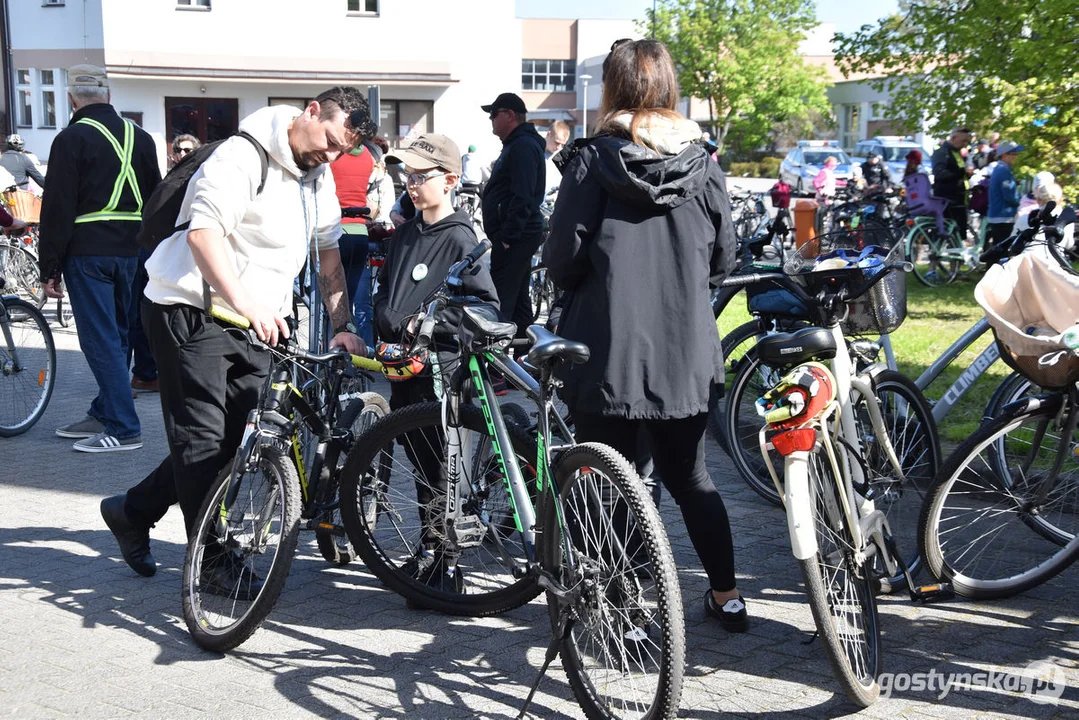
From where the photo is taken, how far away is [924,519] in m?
4.43

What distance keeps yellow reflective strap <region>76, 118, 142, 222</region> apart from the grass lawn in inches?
149

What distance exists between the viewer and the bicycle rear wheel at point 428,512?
4.23 metres

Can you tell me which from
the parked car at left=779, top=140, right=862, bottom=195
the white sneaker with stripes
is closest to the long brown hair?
the white sneaker with stripes

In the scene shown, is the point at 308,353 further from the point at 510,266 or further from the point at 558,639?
the point at 510,266

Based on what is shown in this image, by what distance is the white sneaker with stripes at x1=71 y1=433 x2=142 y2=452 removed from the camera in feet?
23.8

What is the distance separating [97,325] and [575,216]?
4438 mm

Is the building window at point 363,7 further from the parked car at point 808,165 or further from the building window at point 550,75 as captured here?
the building window at point 550,75

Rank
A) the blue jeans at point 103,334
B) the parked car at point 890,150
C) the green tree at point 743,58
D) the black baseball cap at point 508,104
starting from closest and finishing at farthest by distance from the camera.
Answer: the blue jeans at point 103,334 → the black baseball cap at point 508,104 → the parked car at point 890,150 → the green tree at point 743,58

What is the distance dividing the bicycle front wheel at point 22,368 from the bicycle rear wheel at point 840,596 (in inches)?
232

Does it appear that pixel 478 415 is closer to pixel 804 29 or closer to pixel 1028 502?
pixel 1028 502

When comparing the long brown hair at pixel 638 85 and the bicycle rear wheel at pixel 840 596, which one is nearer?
the bicycle rear wheel at pixel 840 596

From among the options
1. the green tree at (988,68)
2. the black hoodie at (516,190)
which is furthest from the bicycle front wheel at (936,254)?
the black hoodie at (516,190)

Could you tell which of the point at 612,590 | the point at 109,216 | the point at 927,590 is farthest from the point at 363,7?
the point at 612,590

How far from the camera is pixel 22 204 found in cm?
1450
